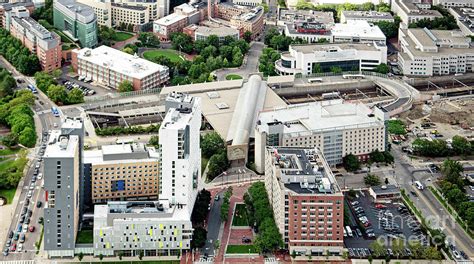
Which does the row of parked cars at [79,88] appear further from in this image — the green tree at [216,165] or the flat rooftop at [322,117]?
the green tree at [216,165]

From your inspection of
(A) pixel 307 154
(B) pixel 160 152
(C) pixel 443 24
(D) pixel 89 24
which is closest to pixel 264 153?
(A) pixel 307 154

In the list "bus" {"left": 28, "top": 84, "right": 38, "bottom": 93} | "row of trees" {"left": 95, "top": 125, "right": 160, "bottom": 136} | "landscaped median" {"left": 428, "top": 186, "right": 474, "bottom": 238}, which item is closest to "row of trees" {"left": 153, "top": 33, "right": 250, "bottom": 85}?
"row of trees" {"left": 95, "top": 125, "right": 160, "bottom": 136}

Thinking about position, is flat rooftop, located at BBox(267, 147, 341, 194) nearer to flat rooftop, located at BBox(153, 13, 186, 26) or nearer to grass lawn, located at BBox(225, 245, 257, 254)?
grass lawn, located at BBox(225, 245, 257, 254)

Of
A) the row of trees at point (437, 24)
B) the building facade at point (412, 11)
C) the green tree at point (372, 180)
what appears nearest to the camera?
the green tree at point (372, 180)

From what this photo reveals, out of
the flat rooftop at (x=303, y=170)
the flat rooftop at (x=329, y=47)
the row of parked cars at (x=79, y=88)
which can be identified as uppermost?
the flat rooftop at (x=303, y=170)

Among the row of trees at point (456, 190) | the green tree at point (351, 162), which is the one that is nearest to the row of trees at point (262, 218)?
the green tree at point (351, 162)

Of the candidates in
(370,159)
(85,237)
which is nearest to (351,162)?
(370,159)
